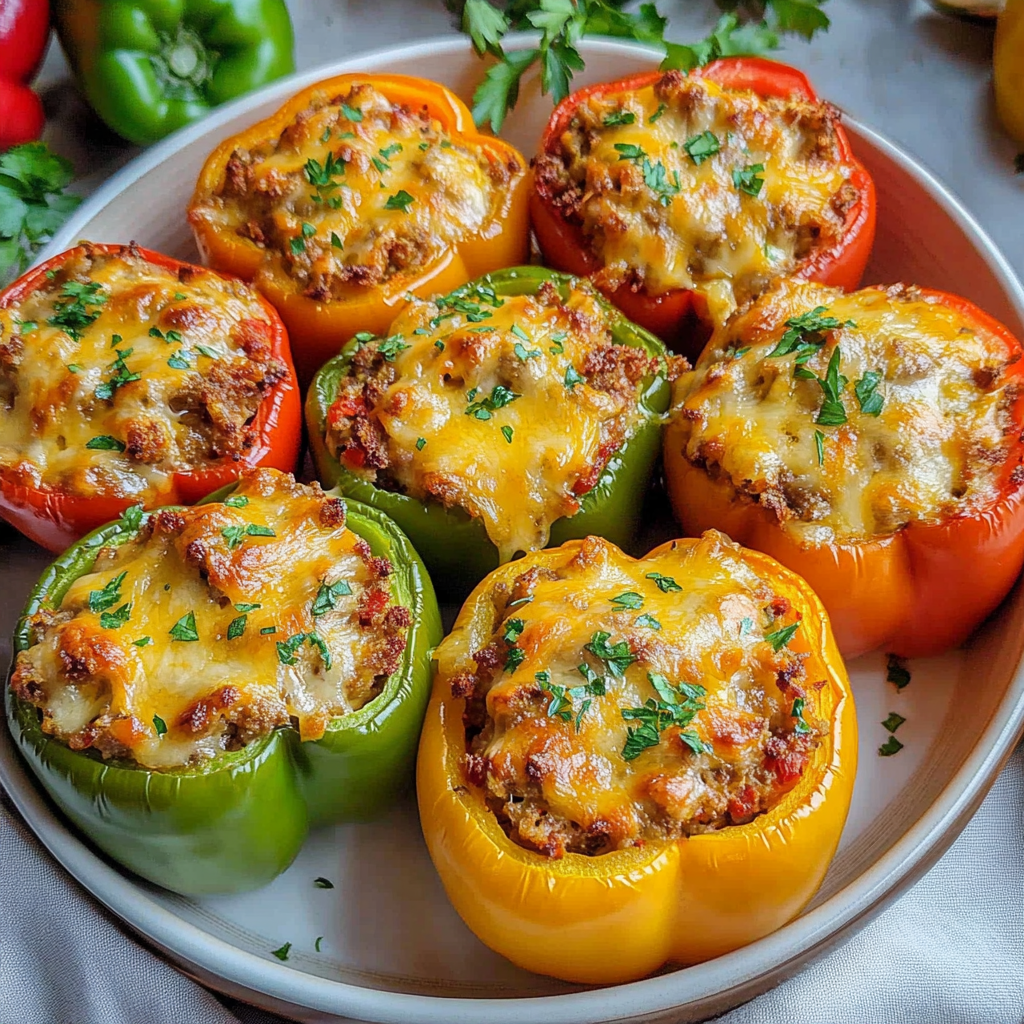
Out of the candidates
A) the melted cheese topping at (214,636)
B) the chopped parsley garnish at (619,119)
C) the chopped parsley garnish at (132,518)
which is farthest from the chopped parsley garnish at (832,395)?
the chopped parsley garnish at (132,518)

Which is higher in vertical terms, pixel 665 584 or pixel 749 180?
pixel 749 180

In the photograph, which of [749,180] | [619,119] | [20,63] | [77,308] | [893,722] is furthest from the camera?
[20,63]

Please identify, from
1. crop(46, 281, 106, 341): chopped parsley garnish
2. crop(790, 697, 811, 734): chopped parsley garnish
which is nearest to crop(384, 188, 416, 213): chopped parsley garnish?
crop(46, 281, 106, 341): chopped parsley garnish

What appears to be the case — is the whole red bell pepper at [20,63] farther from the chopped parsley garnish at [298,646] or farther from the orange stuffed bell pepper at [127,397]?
the chopped parsley garnish at [298,646]

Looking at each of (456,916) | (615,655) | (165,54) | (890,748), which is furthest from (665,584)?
(165,54)

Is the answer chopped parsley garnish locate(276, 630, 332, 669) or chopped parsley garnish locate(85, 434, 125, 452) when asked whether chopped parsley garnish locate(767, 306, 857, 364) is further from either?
chopped parsley garnish locate(85, 434, 125, 452)

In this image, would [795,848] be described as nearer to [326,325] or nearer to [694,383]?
[694,383]

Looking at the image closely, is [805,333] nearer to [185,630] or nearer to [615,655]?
[615,655]

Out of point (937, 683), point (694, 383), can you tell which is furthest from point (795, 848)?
point (694, 383)
